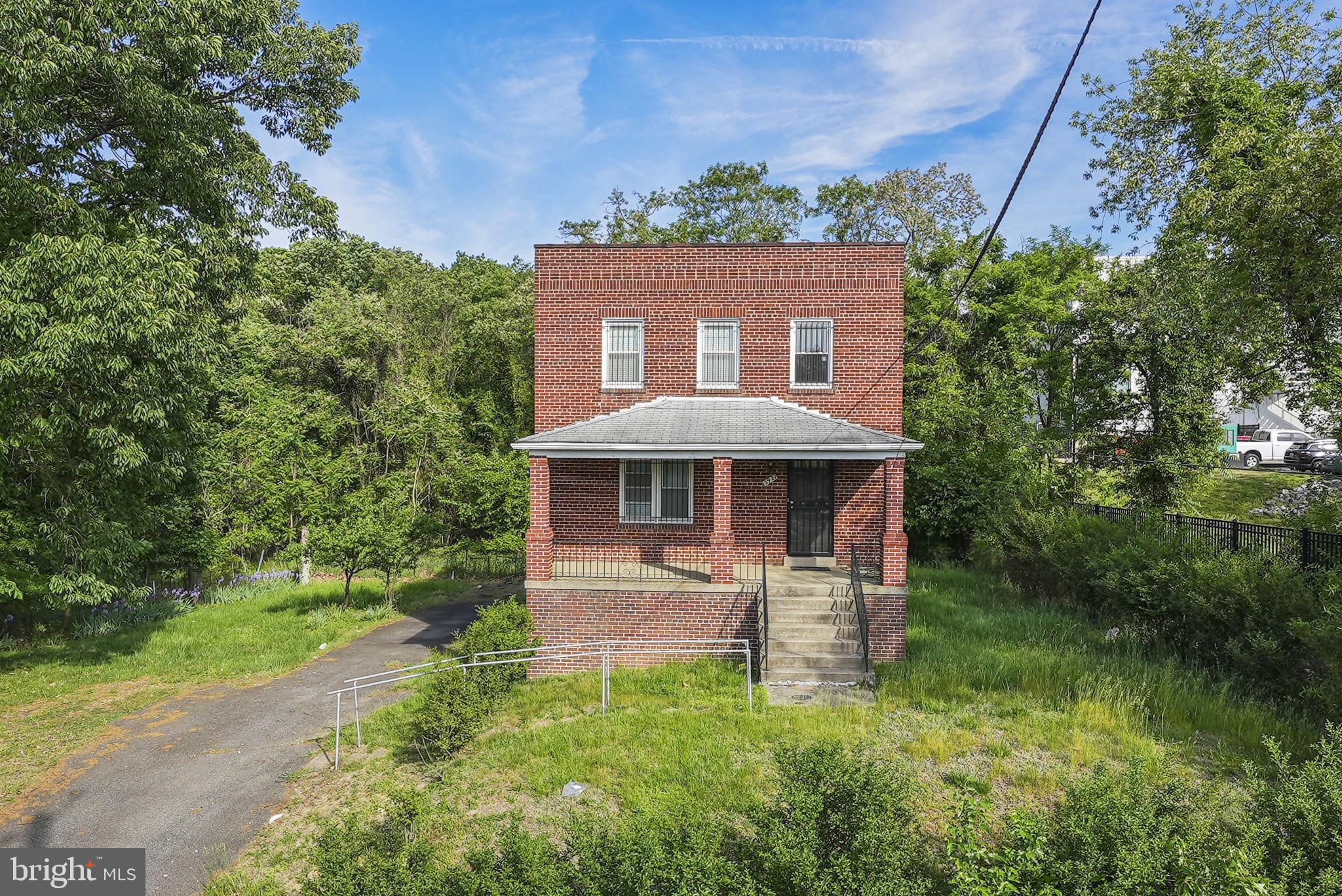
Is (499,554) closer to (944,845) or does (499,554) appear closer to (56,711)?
(56,711)

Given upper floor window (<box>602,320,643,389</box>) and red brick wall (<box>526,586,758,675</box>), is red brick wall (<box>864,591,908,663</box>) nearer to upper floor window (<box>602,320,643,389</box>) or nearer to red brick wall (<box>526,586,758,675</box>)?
red brick wall (<box>526,586,758,675</box>)

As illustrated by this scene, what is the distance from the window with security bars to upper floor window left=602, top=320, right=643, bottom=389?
343 cm

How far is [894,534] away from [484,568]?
50.1ft

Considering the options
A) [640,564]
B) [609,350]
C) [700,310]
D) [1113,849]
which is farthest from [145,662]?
[1113,849]

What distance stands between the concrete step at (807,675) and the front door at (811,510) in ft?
12.1

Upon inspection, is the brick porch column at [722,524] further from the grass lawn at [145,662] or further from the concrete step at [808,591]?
the grass lawn at [145,662]

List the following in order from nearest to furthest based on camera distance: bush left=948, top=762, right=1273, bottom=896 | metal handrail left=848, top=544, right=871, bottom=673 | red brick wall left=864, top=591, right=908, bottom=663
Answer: bush left=948, top=762, right=1273, bottom=896 < metal handrail left=848, top=544, right=871, bottom=673 < red brick wall left=864, top=591, right=908, bottom=663

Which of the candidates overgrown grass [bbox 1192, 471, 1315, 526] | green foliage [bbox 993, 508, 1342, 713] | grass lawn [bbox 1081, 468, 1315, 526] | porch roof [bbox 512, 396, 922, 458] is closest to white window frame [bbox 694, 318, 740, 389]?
porch roof [bbox 512, 396, 922, 458]

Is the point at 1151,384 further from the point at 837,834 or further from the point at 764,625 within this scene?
the point at 837,834

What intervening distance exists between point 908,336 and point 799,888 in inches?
909

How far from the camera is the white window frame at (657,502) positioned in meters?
14.3

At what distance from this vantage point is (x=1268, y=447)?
32.3 metres

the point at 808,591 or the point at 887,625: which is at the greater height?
the point at 808,591

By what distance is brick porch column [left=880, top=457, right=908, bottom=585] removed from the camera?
11906mm
